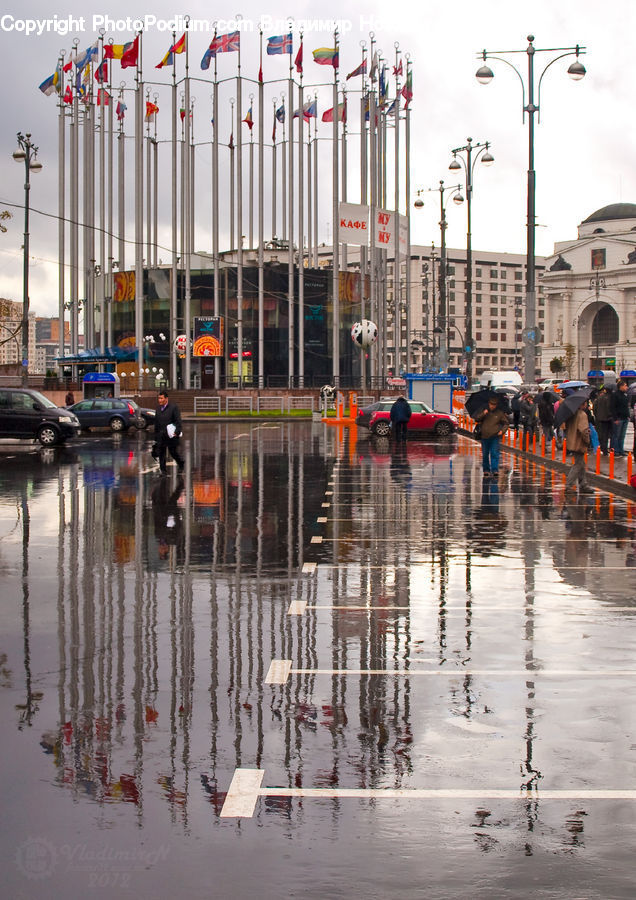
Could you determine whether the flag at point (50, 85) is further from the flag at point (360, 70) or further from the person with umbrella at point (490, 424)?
the person with umbrella at point (490, 424)

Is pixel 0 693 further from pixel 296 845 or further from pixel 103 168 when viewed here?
pixel 103 168

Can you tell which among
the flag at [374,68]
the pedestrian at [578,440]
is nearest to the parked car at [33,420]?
the pedestrian at [578,440]

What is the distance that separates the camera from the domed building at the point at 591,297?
523 feet

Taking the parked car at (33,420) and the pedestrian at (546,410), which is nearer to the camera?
the pedestrian at (546,410)

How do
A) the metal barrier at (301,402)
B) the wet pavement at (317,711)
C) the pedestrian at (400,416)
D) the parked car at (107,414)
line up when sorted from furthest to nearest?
the metal barrier at (301,402) < the parked car at (107,414) < the pedestrian at (400,416) < the wet pavement at (317,711)

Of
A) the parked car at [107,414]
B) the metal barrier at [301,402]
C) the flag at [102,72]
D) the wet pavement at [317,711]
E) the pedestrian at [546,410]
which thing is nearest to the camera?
the wet pavement at [317,711]

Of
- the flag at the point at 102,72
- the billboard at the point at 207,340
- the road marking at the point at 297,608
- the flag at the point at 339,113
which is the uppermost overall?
the flag at the point at 102,72

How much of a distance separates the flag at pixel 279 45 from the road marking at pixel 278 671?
2137 inches

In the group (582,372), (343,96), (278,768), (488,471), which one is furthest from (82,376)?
(582,372)

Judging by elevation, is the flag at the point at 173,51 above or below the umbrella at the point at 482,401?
above

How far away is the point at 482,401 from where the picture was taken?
2373cm

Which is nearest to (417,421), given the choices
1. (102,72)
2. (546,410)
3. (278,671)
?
(546,410)

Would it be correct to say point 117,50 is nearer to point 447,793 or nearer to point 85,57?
point 85,57

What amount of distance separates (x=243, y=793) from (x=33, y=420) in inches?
1249
